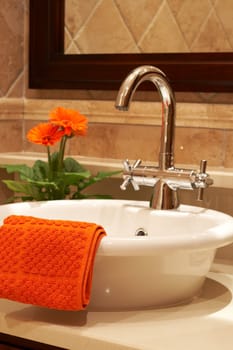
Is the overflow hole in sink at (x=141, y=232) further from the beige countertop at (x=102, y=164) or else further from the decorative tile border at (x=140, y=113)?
the decorative tile border at (x=140, y=113)

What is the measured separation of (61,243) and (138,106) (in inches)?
22.2

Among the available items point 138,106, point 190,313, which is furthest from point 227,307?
point 138,106

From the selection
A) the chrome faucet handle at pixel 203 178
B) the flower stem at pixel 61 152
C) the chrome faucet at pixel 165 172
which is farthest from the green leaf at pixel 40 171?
the chrome faucet handle at pixel 203 178

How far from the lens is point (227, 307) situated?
94cm

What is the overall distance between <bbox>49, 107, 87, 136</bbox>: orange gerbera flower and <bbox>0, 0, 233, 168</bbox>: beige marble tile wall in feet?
0.66

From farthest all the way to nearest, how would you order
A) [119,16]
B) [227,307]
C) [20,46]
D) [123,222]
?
1. [20,46]
2. [119,16]
3. [123,222]
4. [227,307]

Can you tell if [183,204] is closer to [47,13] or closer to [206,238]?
[206,238]

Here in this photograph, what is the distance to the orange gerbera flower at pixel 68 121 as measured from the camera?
1162 mm

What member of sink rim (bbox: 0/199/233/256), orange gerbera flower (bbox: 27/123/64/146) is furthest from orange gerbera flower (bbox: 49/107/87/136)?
sink rim (bbox: 0/199/233/256)

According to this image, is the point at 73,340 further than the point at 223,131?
No

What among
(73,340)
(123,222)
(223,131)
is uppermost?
(223,131)

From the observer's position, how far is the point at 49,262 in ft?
2.79

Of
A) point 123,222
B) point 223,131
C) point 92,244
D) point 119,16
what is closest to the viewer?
point 92,244

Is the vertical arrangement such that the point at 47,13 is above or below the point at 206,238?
above
